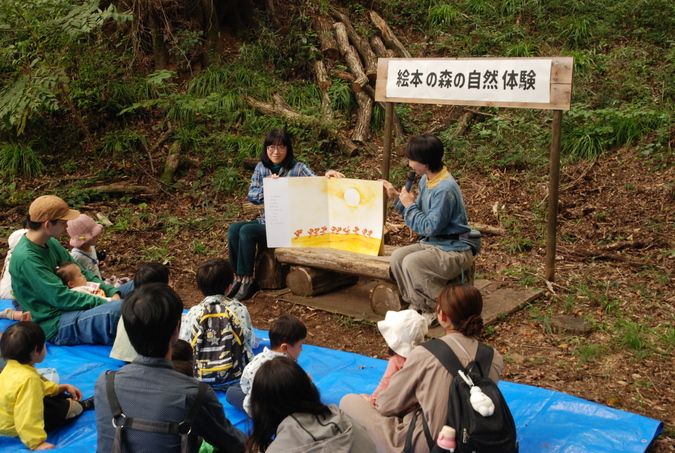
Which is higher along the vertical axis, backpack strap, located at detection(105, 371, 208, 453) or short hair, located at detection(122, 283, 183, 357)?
short hair, located at detection(122, 283, 183, 357)

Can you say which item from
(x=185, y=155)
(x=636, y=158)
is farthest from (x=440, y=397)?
(x=185, y=155)

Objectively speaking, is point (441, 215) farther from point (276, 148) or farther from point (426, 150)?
point (276, 148)

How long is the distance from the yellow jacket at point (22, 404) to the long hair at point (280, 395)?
1569 mm

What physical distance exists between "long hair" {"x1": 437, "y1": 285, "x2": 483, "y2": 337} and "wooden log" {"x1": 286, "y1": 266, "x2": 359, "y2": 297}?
314 cm

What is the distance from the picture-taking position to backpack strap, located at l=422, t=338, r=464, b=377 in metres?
2.96

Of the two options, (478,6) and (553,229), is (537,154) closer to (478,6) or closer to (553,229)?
(553,229)

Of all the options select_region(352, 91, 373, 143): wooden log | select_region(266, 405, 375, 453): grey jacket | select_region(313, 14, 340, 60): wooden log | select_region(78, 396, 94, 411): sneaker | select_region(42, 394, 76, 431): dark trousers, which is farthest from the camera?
select_region(313, 14, 340, 60): wooden log

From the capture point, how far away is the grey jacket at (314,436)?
8.25 ft

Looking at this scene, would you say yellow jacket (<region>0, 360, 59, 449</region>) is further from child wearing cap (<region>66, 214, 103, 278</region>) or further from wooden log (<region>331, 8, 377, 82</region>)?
wooden log (<region>331, 8, 377, 82</region>)

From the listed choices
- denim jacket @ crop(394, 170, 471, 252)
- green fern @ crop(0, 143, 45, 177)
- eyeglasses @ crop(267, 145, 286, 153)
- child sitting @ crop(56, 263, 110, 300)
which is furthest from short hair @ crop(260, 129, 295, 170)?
green fern @ crop(0, 143, 45, 177)

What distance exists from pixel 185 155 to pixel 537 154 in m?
4.85

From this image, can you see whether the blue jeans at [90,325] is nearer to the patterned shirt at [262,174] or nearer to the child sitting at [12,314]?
the child sitting at [12,314]

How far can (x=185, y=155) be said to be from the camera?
32.3ft

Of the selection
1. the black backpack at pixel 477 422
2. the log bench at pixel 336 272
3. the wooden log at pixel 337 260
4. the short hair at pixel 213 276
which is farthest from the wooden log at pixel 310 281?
A: the black backpack at pixel 477 422
